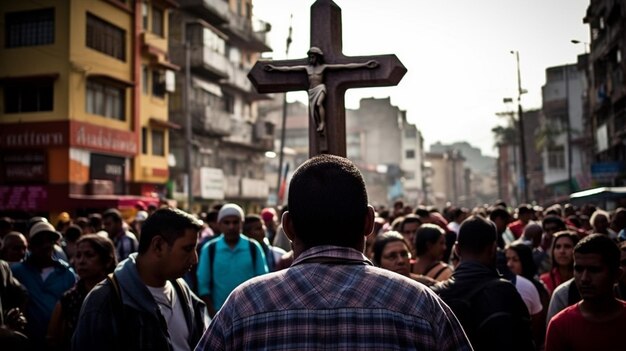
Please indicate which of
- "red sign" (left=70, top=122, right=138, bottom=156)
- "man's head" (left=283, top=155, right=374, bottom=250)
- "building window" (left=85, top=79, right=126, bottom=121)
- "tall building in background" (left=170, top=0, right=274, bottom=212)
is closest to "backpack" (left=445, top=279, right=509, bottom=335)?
"man's head" (left=283, top=155, right=374, bottom=250)

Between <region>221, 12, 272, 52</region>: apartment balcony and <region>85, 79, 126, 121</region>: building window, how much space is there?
14330mm

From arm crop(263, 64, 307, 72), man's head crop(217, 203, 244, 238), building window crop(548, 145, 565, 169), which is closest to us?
arm crop(263, 64, 307, 72)

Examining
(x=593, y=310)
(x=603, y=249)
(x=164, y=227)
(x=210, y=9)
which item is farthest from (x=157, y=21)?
(x=593, y=310)

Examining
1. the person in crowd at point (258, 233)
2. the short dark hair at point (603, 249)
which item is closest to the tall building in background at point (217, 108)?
the person in crowd at point (258, 233)

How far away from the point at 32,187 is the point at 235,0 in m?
23.2

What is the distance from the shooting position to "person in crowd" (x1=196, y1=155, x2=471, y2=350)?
1.97 meters

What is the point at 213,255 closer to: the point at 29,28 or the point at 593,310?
the point at 593,310

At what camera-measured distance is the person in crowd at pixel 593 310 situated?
3.70 metres

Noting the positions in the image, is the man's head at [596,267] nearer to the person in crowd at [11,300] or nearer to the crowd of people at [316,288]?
the crowd of people at [316,288]

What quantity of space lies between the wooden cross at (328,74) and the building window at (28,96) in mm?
22105

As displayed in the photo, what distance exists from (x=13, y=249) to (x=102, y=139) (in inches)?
831

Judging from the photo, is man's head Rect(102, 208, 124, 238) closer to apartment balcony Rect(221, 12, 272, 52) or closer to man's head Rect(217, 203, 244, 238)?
man's head Rect(217, 203, 244, 238)

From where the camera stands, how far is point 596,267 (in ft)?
13.2

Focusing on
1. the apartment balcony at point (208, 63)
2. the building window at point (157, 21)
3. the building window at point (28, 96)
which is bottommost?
the building window at point (28, 96)
